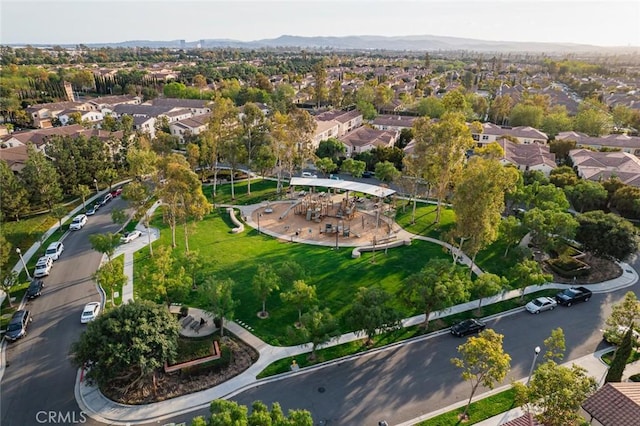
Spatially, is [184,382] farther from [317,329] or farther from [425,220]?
[425,220]

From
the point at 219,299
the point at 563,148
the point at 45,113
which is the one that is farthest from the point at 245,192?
the point at 45,113

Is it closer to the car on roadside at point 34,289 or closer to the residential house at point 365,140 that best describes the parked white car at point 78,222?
the car on roadside at point 34,289

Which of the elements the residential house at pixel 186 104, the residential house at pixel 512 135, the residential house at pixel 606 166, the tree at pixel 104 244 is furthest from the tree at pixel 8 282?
the residential house at pixel 186 104

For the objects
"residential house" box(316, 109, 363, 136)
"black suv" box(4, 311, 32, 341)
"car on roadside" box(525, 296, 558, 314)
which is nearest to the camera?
"black suv" box(4, 311, 32, 341)

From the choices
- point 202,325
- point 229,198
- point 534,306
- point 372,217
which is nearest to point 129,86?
point 229,198

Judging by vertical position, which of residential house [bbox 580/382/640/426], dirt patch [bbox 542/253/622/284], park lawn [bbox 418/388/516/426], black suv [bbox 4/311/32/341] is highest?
residential house [bbox 580/382/640/426]

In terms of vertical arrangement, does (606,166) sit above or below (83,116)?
below

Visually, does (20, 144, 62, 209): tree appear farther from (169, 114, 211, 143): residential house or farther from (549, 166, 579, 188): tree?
(549, 166, 579, 188): tree

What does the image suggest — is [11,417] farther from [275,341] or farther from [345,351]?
[345,351]

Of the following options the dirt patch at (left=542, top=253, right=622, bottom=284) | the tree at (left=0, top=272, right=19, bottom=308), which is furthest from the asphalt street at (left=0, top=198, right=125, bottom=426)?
the dirt patch at (left=542, top=253, right=622, bottom=284)
